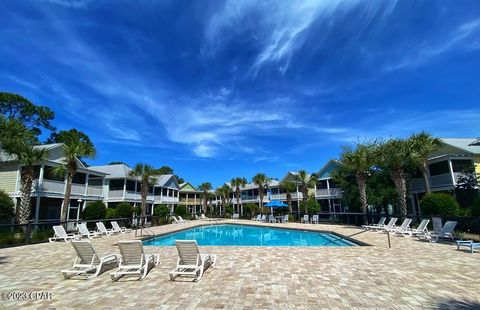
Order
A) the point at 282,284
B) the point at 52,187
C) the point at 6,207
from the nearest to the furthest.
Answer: the point at 282,284 → the point at 6,207 → the point at 52,187

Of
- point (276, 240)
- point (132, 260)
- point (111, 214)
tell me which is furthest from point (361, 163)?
point (111, 214)

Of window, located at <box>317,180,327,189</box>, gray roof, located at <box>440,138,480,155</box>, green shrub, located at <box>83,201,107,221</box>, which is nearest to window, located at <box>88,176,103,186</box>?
green shrub, located at <box>83,201,107,221</box>

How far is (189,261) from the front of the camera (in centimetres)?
740

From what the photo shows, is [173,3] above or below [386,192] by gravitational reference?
above

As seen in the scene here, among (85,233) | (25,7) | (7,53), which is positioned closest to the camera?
(25,7)

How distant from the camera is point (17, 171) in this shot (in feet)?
70.3

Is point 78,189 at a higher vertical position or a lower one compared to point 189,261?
higher

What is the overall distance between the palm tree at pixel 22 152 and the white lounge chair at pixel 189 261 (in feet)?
50.5

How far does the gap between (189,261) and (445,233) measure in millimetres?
12343

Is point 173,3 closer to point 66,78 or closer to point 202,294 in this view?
point 66,78

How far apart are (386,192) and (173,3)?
890 inches

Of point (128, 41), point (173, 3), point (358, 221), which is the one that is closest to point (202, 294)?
point (173, 3)

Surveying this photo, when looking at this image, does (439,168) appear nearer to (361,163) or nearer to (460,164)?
(460,164)

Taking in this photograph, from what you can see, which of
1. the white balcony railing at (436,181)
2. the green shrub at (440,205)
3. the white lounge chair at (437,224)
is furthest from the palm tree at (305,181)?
the white lounge chair at (437,224)
